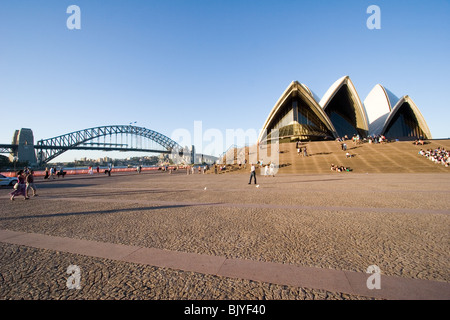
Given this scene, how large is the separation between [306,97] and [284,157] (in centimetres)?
2930

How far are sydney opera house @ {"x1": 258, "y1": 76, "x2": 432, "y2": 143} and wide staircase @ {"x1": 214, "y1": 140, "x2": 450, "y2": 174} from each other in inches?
948

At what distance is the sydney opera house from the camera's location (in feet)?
179

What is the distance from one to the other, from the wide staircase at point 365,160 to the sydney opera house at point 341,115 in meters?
24.1

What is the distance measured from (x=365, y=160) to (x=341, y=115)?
4386 centimetres

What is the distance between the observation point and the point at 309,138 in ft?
190

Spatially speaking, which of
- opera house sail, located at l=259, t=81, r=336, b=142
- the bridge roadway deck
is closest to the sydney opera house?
opera house sail, located at l=259, t=81, r=336, b=142

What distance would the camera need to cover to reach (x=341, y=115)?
64.4 m

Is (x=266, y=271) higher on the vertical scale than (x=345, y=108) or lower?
lower

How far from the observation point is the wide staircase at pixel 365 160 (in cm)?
2347

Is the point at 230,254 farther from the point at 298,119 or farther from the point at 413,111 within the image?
the point at 413,111

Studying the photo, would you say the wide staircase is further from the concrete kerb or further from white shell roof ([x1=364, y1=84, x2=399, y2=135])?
white shell roof ([x1=364, y1=84, x2=399, y2=135])

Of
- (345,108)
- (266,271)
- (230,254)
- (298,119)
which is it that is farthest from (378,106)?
(266,271)
